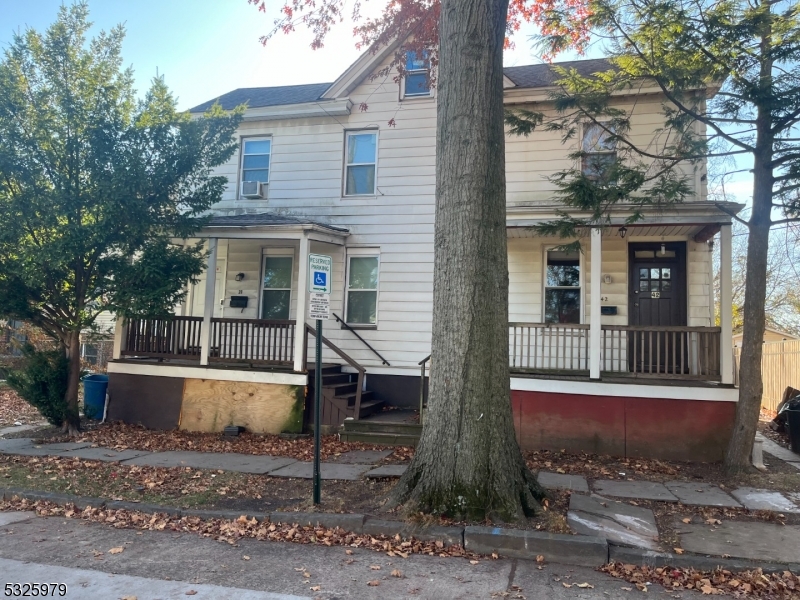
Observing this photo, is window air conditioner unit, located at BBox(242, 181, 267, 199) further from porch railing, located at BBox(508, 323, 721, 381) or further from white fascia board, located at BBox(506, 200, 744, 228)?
porch railing, located at BBox(508, 323, 721, 381)

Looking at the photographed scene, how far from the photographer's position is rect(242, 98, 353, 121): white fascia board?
41.0 feet

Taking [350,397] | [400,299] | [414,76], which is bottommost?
[350,397]

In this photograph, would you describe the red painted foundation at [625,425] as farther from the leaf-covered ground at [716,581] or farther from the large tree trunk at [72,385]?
the large tree trunk at [72,385]

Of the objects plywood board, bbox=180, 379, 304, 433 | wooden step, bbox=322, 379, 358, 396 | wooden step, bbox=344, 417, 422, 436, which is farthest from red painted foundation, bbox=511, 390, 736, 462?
plywood board, bbox=180, 379, 304, 433

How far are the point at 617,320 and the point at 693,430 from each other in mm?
2505

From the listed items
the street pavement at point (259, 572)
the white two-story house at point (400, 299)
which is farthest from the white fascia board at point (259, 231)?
the street pavement at point (259, 572)

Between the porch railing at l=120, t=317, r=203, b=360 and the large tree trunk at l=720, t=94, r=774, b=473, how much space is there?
368 inches

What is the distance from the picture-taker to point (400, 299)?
11.7m

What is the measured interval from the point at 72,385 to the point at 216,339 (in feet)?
8.55

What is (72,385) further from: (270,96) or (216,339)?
(270,96)

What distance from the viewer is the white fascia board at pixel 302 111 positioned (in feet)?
41.0

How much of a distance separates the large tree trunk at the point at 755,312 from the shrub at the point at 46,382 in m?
10.8

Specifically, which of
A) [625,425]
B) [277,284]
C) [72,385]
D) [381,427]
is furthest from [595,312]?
[72,385]

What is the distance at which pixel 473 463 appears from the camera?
5637mm
